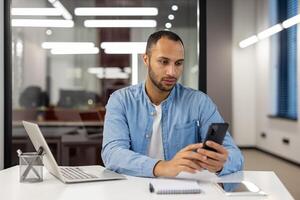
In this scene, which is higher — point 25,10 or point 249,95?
point 25,10

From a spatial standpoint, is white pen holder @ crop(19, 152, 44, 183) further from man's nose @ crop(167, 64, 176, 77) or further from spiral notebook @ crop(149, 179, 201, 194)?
man's nose @ crop(167, 64, 176, 77)

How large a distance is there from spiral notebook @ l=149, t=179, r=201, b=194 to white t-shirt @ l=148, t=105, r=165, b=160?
51 cm

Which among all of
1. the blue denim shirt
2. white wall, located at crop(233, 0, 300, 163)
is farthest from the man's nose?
white wall, located at crop(233, 0, 300, 163)

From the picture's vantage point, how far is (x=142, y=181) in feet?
5.35

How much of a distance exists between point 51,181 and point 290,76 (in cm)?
613

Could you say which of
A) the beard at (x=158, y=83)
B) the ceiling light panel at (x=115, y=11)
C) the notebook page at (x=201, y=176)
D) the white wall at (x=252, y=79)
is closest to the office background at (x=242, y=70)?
the white wall at (x=252, y=79)

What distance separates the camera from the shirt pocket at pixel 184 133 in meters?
2.04

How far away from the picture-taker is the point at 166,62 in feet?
6.48

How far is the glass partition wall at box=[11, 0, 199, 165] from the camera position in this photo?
406 centimetres

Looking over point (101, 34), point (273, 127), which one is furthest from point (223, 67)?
point (101, 34)

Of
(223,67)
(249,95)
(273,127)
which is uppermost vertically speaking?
(223,67)

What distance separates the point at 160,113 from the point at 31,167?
677mm

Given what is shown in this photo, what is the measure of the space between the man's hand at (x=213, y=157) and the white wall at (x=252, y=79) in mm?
6631

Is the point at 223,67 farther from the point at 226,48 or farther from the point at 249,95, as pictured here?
the point at 249,95
